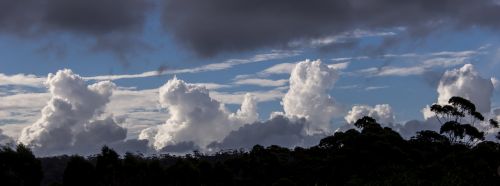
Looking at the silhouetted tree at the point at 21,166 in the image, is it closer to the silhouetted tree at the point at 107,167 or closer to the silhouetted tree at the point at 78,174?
the silhouetted tree at the point at 78,174

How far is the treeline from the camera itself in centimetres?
7125

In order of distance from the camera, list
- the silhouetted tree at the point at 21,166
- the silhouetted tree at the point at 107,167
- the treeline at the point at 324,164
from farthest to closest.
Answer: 1. the silhouetted tree at the point at 107,167
2. the silhouetted tree at the point at 21,166
3. the treeline at the point at 324,164

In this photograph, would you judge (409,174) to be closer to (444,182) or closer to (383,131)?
(444,182)

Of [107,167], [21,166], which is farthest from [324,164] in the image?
[21,166]

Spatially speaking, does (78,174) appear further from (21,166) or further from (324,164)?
(324,164)

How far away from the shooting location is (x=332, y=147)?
97.0 m

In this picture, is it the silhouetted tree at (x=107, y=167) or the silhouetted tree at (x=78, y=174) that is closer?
the silhouetted tree at (x=78, y=174)

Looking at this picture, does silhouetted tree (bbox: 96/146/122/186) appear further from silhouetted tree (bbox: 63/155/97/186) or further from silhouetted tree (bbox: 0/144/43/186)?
silhouetted tree (bbox: 0/144/43/186)

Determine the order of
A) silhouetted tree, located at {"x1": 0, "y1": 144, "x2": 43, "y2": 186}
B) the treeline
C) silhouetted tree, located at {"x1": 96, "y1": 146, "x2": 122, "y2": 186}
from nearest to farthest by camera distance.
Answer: the treeline
silhouetted tree, located at {"x1": 0, "y1": 144, "x2": 43, "y2": 186}
silhouetted tree, located at {"x1": 96, "y1": 146, "x2": 122, "y2": 186}

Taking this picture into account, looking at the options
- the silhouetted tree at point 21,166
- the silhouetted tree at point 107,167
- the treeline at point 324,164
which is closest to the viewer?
the treeline at point 324,164

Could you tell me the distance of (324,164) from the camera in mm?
91250

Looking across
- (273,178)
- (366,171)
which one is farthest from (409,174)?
(273,178)

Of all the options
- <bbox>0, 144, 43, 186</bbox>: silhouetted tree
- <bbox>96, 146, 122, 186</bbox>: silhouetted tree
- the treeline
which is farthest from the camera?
<bbox>96, 146, 122, 186</bbox>: silhouetted tree

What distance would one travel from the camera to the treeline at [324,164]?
234ft
